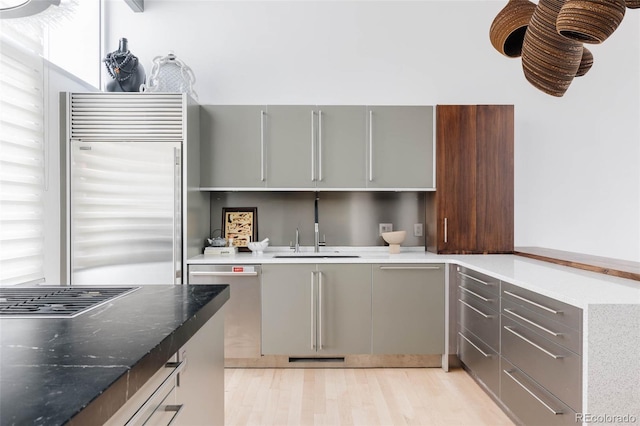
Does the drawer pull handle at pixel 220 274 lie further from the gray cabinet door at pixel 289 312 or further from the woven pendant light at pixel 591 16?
the woven pendant light at pixel 591 16

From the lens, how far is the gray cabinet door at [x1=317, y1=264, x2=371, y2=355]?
122 inches

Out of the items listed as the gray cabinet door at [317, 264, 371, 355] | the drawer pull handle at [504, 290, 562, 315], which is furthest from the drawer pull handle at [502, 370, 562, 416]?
the gray cabinet door at [317, 264, 371, 355]

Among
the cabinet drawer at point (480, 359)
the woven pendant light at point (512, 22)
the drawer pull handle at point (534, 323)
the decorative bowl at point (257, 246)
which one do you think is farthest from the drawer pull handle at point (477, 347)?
the woven pendant light at point (512, 22)

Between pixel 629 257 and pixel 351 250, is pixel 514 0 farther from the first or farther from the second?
pixel 629 257

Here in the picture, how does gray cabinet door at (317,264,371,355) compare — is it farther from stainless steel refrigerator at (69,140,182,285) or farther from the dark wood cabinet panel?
stainless steel refrigerator at (69,140,182,285)

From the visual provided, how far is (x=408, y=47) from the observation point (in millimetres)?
3674

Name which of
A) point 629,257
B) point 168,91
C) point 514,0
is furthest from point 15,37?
point 629,257

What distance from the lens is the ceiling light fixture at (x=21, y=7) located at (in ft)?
3.89

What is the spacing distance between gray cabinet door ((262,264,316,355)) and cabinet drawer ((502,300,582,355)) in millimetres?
1420

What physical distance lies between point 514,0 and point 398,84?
227 cm

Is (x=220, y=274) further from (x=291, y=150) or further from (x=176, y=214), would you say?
(x=291, y=150)

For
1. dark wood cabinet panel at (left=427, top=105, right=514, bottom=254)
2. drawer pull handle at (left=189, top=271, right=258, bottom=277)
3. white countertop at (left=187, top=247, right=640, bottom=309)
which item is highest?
dark wood cabinet panel at (left=427, top=105, right=514, bottom=254)

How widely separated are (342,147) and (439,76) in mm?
1212

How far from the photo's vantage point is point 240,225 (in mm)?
3637
